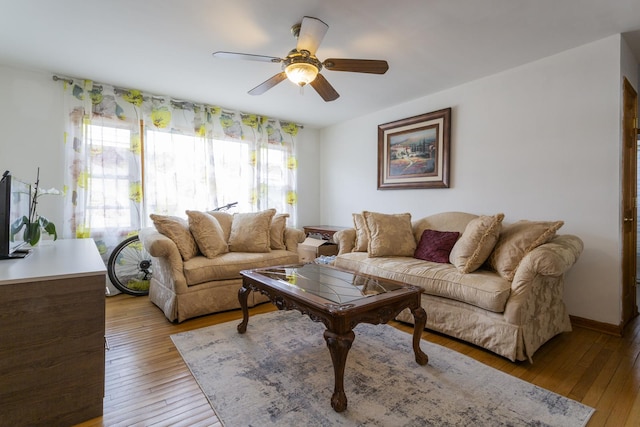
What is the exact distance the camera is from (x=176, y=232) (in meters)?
2.99

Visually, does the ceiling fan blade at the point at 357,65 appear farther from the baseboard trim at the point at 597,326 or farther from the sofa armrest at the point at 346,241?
the baseboard trim at the point at 597,326

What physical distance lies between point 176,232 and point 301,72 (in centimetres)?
191

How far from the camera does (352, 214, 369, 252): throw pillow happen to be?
3473mm

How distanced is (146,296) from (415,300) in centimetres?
308

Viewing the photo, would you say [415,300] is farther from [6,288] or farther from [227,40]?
[227,40]

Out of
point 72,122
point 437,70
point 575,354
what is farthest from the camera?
point 72,122

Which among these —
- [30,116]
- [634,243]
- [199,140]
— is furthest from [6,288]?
[634,243]

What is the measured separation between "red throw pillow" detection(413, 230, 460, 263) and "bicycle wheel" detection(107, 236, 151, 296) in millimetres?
3156

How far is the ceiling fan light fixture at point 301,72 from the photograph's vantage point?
2.32 metres

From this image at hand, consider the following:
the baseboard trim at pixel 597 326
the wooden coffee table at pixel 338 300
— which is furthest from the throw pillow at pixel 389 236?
the baseboard trim at pixel 597 326

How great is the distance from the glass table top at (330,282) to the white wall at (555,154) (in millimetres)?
1858

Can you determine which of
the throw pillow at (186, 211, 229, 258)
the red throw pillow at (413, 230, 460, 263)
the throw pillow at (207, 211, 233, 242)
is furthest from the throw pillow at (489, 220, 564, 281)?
the throw pillow at (207, 211, 233, 242)

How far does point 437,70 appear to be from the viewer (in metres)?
3.10

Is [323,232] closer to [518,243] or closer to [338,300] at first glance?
[518,243]
